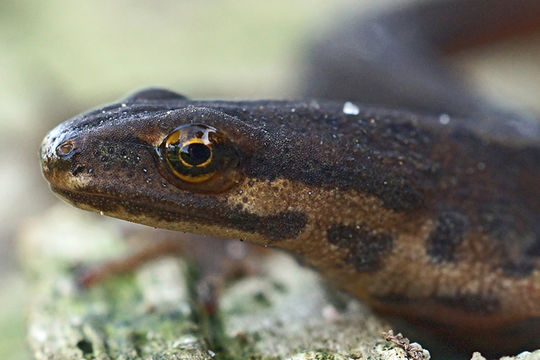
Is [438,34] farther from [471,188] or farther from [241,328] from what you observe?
[241,328]

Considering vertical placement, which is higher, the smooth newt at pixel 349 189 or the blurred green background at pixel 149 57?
the blurred green background at pixel 149 57

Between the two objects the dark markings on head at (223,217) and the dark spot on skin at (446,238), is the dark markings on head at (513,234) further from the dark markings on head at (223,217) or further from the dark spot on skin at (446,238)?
the dark markings on head at (223,217)

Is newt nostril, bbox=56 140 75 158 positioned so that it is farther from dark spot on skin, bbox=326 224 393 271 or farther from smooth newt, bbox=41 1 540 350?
dark spot on skin, bbox=326 224 393 271

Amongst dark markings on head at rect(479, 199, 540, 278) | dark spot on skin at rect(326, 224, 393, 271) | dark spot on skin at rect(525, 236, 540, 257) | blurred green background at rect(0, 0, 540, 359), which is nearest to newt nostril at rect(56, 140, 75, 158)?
dark spot on skin at rect(326, 224, 393, 271)

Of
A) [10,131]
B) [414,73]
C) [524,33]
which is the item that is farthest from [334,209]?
[524,33]

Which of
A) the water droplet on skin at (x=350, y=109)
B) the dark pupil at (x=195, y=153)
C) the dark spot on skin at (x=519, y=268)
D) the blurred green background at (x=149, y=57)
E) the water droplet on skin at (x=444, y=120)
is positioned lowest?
the dark spot on skin at (x=519, y=268)

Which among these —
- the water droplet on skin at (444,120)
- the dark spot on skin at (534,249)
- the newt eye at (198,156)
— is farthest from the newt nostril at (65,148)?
the dark spot on skin at (534,249)
